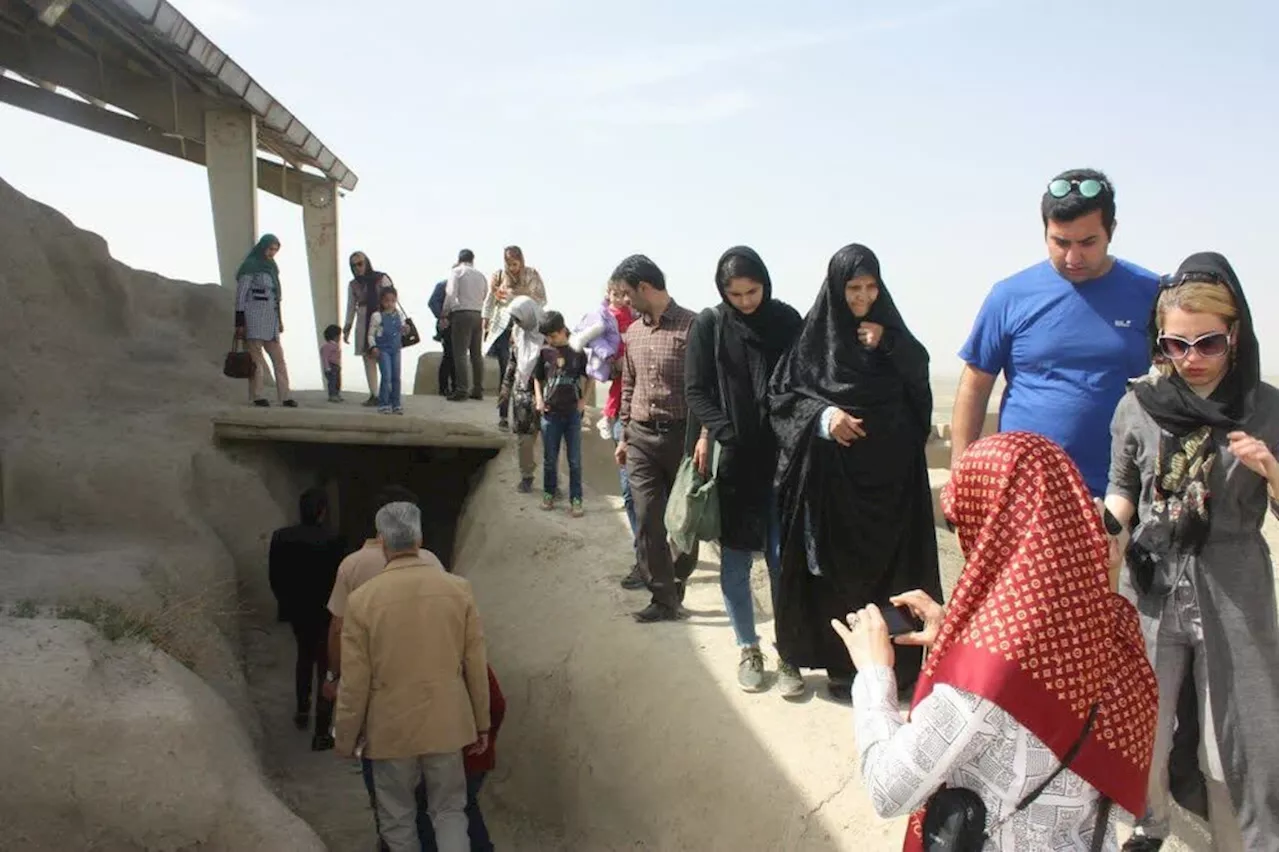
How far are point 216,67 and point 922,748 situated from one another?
9.55m

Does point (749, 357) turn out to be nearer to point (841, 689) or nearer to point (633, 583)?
point (841, 689)

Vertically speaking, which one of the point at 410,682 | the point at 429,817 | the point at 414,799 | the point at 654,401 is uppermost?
the point at 654,401

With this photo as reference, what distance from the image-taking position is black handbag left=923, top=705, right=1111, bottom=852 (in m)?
1.98

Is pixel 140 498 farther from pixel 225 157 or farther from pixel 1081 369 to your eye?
pixel 1081 369

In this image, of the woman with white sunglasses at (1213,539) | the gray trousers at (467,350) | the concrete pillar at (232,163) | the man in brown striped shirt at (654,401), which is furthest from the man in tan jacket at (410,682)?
the concrete pillar at (232,163)

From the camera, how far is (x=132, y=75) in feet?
34.8

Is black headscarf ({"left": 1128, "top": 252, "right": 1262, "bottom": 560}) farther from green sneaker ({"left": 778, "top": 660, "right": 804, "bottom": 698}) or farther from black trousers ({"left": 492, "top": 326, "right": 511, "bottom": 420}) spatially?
black trousers ({"left": 492, "top": 326, "right": 511, "bottom": 420})

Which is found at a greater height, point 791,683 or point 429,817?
point 791,683

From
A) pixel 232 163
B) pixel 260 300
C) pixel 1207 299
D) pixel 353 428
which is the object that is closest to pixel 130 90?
pixel 232 163

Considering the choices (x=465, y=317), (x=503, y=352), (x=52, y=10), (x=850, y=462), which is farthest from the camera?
(x=465, y=317)

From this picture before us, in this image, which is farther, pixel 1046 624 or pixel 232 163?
pixel 232 163

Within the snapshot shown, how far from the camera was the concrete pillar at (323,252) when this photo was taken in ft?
43.6

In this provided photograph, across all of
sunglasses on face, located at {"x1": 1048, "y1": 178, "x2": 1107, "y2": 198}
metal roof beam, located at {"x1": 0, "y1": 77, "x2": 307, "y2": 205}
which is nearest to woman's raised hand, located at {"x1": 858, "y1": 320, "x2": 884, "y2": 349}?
sunglasses on face, located at {"x1": 1048, "y1": 178, "x2": 1107, "y2": 198}

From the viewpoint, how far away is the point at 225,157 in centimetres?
1068
